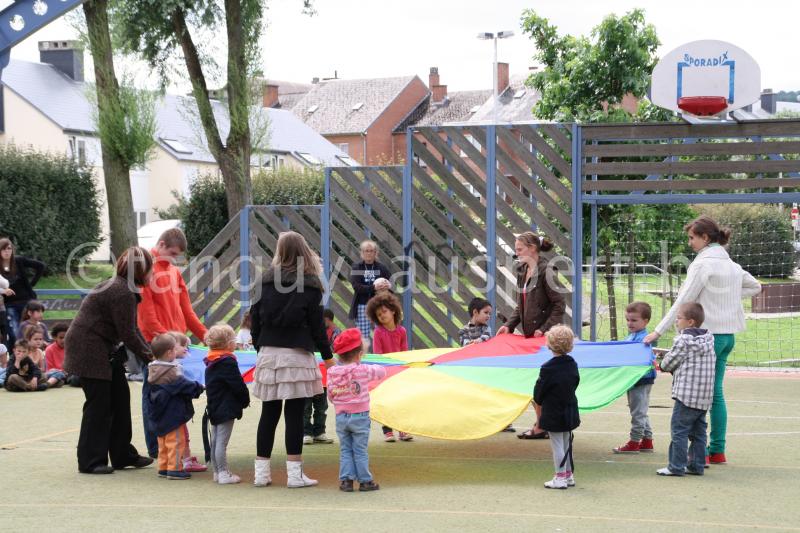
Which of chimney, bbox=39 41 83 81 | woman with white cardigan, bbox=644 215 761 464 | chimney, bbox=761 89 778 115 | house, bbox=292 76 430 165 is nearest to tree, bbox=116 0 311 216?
woman with white cardigan, bbox=644 215 761 464

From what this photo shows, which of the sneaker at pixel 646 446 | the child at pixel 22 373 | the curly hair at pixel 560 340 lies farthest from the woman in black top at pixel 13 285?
the curly hair at pixel 560 340

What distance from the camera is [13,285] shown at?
44.6ft

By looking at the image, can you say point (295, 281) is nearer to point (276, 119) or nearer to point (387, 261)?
point (387, 261)

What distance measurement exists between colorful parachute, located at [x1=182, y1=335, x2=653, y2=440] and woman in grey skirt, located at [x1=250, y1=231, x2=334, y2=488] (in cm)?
57

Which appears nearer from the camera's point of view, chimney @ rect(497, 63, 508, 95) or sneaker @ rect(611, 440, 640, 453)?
sneaker @ rect(611, 440, 640, 453)

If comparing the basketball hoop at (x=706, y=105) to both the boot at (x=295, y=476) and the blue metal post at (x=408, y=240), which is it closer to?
the blue metal post at (x=408, y=240)

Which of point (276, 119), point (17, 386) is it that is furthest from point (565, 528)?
point (276, 119)

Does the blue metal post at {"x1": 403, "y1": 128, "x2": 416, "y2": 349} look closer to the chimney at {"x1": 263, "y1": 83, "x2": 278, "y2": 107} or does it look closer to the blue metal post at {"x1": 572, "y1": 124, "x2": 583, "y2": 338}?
the blue metal post at {"x1": 572, "y1": 124, "x2": 583, "y2": 338}

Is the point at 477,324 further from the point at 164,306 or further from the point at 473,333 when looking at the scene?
the point at 164,306

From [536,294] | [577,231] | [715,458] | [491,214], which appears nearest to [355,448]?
[536,294]

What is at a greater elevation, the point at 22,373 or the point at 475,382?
the point at 475,382

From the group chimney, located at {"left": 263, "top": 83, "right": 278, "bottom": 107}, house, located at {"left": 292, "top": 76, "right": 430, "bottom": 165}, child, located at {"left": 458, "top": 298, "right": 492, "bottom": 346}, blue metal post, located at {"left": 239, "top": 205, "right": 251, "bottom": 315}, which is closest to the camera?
child, located at {"left": 458, "top": 298, "right": 492, "bottom": 346}

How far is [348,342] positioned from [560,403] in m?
1.44

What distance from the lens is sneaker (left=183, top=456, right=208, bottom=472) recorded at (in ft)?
24.6
